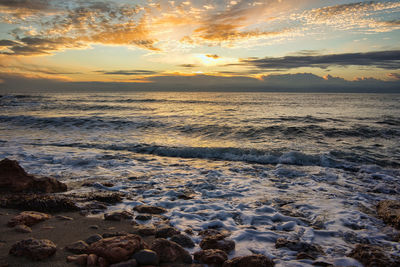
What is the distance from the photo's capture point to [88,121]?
19.7m

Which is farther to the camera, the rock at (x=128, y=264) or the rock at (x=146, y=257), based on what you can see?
the rock at (x=146, y=257)

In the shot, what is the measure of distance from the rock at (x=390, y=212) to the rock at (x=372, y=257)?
1.17m

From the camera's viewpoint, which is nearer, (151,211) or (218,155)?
(151,211)

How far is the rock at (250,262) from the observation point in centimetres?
284

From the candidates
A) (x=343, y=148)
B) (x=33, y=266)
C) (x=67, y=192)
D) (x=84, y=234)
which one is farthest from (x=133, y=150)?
(x=343, y=148)

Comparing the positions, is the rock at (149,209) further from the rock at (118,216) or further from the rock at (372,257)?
the rock at (372,257)

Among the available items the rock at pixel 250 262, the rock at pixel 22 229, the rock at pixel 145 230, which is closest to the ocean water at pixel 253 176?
the rock at pixel 250 262

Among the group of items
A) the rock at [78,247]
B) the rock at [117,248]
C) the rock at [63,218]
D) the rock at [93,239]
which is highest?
the rock at [117,248]

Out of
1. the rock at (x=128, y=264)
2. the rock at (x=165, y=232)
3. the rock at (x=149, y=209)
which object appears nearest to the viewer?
the rock at (x=128, y=264)

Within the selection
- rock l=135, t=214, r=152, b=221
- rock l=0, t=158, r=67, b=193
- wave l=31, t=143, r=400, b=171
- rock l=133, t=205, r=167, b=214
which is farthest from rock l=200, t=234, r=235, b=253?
wave l=31, t=143, r=400, b=171

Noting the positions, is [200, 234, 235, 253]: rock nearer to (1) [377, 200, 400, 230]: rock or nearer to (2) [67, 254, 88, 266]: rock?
(2) [67, 254, 88, 266]: rock

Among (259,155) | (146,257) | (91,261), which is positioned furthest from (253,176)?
(91,261)

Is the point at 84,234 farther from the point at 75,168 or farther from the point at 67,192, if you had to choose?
the point at 75,168

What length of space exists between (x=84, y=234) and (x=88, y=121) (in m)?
18.0
